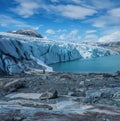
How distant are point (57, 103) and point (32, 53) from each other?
39486 mm

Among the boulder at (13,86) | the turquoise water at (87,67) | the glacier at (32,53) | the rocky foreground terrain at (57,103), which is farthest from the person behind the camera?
the turquoise water at (87,67)

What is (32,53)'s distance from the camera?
47375 millimetres

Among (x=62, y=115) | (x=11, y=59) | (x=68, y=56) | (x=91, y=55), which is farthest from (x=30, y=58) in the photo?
(x=91, y=55)

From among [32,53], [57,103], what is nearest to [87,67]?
[32,53]

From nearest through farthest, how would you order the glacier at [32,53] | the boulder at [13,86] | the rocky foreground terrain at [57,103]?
the rocky foreground terrain at [57,103] → the boulder at [13,86] → the glacier at [32,53]

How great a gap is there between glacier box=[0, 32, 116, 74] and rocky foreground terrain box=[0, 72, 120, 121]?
15.3 meters

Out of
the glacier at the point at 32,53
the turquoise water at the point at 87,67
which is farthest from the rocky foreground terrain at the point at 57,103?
the turquoise water at the point at 87,67

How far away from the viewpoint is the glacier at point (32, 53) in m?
29.9

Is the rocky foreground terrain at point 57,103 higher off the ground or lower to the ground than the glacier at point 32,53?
lower

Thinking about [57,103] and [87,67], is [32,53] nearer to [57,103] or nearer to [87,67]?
[87,67]

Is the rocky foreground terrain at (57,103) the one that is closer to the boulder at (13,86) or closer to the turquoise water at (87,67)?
the boulder at (13,86)

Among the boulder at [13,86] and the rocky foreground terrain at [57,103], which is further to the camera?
the boulder at [13,86]

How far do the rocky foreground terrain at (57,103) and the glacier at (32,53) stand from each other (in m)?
15.3

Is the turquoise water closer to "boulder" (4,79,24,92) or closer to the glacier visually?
the glacier
